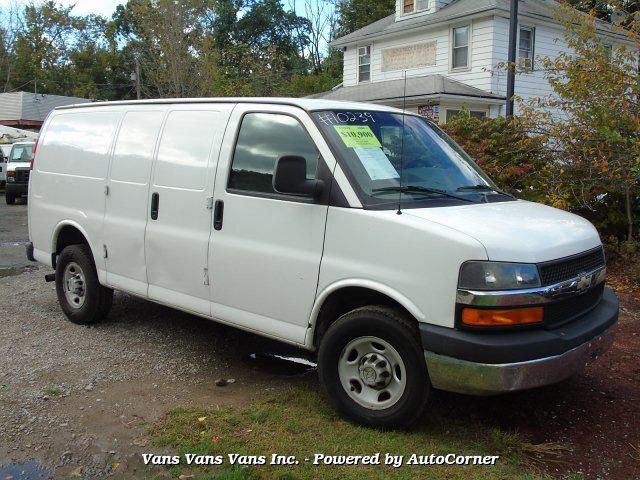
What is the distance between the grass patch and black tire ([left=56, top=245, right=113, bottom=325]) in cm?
221

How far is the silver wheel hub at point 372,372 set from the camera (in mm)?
3697

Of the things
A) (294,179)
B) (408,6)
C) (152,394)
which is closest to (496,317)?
(294,179)

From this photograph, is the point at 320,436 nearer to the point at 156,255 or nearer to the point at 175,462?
the point at 175,462

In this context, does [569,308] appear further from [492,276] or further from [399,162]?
[399,162]

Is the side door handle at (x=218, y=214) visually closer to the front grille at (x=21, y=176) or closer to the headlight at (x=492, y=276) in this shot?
the headlight at (x=492, y=276)

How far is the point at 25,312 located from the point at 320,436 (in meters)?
4.29

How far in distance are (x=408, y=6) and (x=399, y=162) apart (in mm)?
20426

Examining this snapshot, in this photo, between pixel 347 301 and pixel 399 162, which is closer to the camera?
pixel 347 301

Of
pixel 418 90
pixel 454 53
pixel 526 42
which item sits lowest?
pixel 418 90

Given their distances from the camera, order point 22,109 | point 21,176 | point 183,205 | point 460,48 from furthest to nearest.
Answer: point 22,109, point 460,48, point 21,176, point 183,205

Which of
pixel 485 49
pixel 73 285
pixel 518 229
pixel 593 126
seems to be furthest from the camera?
pixel 485 49

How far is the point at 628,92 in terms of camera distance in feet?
25.3

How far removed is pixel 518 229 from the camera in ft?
11.8

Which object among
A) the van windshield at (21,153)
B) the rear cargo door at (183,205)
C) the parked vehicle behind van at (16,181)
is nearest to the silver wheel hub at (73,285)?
the rear cargo door at (183,205)
